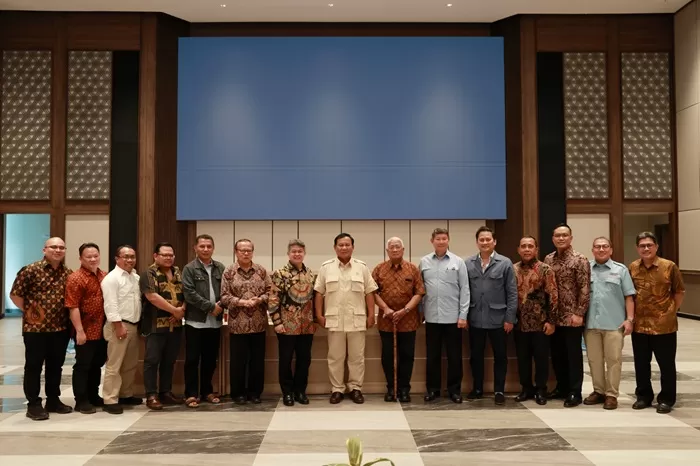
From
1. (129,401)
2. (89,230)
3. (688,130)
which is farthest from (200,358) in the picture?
(688,130)

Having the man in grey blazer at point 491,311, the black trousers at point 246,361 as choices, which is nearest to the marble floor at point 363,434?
the black trousers at point 246,361

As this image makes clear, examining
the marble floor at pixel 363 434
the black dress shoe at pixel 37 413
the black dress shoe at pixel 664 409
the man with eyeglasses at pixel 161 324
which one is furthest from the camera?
the man with eyeglasses at pixel 161 324

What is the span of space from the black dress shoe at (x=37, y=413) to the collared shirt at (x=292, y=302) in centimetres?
185

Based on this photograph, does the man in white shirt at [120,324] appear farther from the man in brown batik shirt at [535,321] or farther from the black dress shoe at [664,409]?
the black dress shoe at [664,409]

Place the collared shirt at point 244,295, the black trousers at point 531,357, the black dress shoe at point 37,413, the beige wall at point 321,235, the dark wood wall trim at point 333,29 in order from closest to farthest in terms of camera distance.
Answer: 1. the black dress shoe at point 37,413
2. the collared shirt at point 244,295
3. the black trousers at point 531,357
4. the beige wall at point 321,235
5. the dark wood wall trim at point 333,29

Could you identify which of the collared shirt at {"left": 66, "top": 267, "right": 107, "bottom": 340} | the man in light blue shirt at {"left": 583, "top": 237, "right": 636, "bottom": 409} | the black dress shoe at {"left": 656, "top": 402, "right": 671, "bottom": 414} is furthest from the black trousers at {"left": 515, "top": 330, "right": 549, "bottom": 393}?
the collared shirt at {"left": 66, "top": 267, "right": 107, "bottom": 340}

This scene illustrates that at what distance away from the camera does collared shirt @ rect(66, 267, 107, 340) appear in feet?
14.0

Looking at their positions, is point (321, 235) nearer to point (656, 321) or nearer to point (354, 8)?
point (354, 8)

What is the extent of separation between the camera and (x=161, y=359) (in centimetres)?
463

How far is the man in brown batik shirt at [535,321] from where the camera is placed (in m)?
4.73

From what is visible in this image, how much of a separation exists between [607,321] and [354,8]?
7.35m

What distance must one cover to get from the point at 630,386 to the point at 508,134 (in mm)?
5857

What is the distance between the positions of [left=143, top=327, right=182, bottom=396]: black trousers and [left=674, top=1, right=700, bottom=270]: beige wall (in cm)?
946

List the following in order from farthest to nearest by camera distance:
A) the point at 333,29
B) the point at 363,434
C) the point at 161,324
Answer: the point at 333,29
the point at 161,324
the point at 363,434
